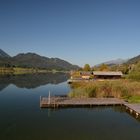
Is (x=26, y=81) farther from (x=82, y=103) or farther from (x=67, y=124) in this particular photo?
(x=67, y=124)

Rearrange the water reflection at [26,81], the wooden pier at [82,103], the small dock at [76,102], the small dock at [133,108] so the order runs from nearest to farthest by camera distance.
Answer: the small dock at [133,108]
the wooden pier at [82,103]
the small dock at [76,102]
the water reflection at [26,81]

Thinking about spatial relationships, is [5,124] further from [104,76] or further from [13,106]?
[104,76]

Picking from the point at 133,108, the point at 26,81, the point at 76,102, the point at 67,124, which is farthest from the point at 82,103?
the point at 26,81

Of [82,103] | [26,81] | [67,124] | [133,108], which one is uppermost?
[26,81]

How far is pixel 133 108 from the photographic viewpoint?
105ft

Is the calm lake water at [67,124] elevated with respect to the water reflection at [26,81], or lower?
lower

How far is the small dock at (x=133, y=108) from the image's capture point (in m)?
30.0

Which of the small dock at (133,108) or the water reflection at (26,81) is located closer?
the small dock at (133,108)

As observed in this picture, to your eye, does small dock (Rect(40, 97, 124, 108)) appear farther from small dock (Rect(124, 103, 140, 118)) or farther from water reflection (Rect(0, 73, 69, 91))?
water reflection (Rect(0, 73, 69, 91))

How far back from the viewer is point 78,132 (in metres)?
23.0

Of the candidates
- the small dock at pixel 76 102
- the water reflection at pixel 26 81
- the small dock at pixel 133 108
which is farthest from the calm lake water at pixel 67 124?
the water reflection at pixel 26 81

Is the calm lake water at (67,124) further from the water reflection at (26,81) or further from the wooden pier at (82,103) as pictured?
the water reflection at (26,81)

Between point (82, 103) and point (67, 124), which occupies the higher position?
point (82, 103)

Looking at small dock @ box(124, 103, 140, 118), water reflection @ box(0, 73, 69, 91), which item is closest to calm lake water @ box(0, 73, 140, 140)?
small dock @ box(124, 103, 140, 118)
